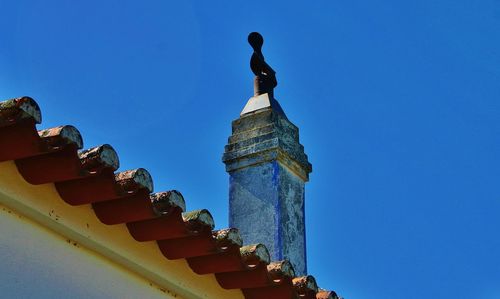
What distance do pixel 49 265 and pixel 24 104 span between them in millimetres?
868

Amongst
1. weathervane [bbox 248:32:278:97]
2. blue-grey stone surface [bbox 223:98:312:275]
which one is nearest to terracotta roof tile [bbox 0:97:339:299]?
blue-grey stone surface [bbox 223:98:312:275]

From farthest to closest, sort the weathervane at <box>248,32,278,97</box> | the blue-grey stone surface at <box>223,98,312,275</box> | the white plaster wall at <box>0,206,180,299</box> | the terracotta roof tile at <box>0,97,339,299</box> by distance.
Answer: the weathervane at <box>248,32,278,97</box> → the blue-grey stone surface at <box>223,98,312,275</box> → the white plaster wall at <box>0,206,180,299</box> → the terracotta roof tile at <box>0,97,339,299</box>

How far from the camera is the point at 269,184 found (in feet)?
23.5

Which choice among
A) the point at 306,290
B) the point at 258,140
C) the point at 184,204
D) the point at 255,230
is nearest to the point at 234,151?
the point at 258,140

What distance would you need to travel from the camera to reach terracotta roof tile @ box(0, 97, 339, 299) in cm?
386

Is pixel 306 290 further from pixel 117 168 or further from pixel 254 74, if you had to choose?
pixel 254 74

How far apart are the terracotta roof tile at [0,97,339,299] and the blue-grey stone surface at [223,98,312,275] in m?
1.63

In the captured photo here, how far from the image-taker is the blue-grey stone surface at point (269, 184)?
6.97m

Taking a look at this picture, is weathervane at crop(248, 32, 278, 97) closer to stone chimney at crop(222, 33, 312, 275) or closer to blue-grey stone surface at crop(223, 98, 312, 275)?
stone chimney at crop(222, 33, 312, 275)

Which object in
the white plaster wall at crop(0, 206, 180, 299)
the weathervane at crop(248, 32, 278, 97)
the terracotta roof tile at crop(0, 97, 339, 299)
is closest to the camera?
the terracotta roof tile at crop(0, 97, 339, 299)

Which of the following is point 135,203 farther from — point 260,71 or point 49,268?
point 260,71

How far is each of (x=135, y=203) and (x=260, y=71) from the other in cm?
397

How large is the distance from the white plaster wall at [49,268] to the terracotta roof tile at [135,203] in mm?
200

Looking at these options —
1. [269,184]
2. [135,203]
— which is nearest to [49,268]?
[135,203]
